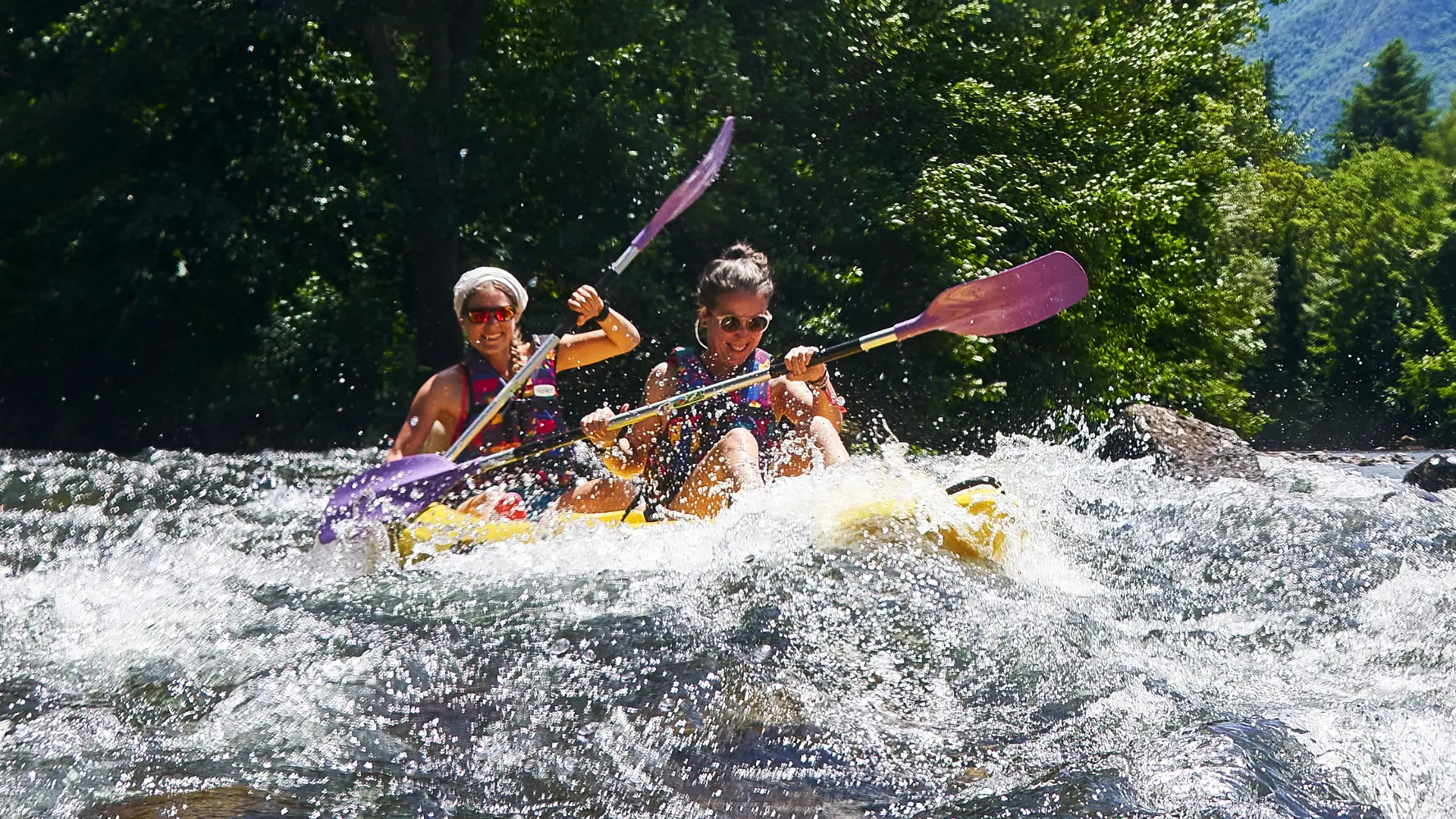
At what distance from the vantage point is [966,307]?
487 centimetres

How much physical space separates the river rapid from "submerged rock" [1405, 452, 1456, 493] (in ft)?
11.3

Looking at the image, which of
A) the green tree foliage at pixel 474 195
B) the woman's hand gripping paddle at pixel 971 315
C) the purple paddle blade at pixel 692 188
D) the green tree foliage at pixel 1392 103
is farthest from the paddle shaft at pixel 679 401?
the green tree foliage at pixel 1392 103

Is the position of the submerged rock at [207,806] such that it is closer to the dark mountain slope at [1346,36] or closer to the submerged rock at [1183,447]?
the submerged rock at [1183,447]

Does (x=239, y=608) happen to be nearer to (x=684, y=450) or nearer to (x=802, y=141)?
(x=684, y=450)

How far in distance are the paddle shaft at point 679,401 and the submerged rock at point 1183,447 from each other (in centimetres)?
393

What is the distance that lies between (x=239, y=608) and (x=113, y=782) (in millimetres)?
1135

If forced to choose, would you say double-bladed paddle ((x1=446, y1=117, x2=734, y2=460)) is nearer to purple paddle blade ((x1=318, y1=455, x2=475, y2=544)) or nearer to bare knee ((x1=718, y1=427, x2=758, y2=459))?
purple paddle blade ((x1=318, y1=455, x2=475, y2=544))

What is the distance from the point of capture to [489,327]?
4.56m

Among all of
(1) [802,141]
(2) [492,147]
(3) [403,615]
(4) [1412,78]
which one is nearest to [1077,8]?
(1) [802,141]

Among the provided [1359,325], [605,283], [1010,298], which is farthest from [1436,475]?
[1359,325]

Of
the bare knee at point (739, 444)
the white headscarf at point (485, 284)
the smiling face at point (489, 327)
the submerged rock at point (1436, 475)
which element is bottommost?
the submerged rock at point (1436, 475)

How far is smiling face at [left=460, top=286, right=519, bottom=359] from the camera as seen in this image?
14.8 feet

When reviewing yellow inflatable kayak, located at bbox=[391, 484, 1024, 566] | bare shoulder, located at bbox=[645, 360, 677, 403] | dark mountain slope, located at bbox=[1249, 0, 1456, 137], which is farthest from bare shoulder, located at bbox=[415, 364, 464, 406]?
dark mountain slope, located at bbox=[1249, 0, 1456, 137]

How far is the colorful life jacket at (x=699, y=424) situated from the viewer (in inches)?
180
